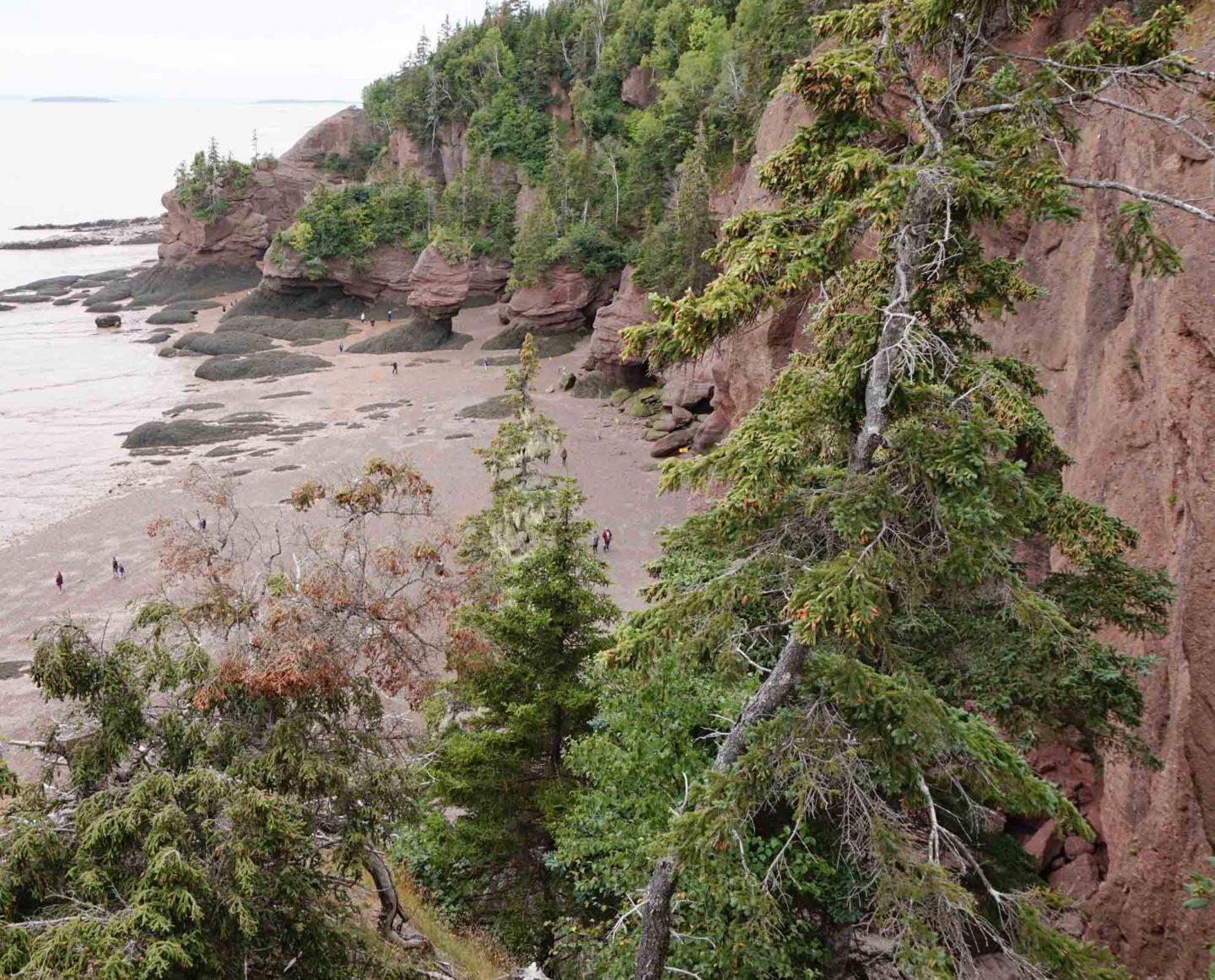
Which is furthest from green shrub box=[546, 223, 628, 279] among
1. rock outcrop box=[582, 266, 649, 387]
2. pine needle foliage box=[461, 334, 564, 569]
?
pine needle foliage box=[461, 334, 564, 569]

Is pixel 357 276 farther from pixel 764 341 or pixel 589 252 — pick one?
pixel 764 341

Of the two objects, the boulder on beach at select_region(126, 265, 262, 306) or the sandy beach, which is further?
the boulder on beach at select_region(126, 265, 262, 306)

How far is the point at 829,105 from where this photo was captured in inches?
240

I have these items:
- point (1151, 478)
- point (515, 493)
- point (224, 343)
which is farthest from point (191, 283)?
point (1151, 478)

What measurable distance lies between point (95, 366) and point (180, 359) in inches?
245

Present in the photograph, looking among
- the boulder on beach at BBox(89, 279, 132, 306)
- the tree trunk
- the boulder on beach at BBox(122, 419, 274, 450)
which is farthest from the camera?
the boulder on beach at BBox(89, 279, 132, 306)

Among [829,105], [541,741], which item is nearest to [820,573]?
[829,105]

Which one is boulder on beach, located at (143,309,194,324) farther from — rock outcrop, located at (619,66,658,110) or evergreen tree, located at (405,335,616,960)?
evergreen tree, located at (405,335,616,960)

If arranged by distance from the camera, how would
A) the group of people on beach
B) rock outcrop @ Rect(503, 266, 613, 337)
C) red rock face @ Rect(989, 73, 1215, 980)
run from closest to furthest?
red rock face @ Rect(989, 73, 1215, 980) < the group of people on beach < rock outcrop @ Rect(503, 266, 613, 337)

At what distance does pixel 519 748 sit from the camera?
11.7 metres

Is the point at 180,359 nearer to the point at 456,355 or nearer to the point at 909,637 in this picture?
the point at 456,355

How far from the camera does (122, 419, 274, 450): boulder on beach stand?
41938mm

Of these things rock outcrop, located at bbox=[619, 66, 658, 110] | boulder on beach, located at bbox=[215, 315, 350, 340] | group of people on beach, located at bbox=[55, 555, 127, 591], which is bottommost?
group of people on beach, located at bbox=[55, 555, 127, 591]

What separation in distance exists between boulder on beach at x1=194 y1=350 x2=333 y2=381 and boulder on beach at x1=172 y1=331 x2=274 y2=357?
2.21 metres
